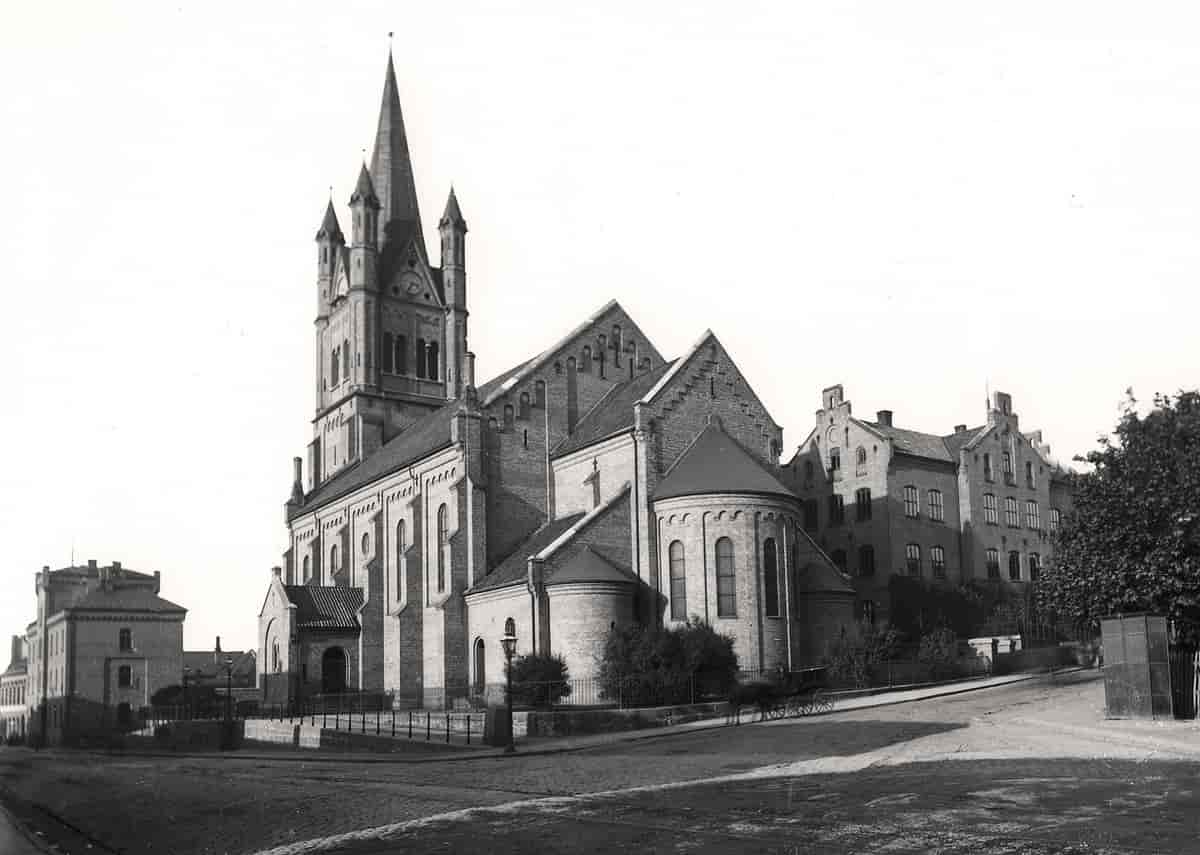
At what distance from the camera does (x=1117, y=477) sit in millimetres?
31469

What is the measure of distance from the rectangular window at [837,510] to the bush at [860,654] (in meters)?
25.0

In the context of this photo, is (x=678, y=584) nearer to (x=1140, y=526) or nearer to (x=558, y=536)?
(x=558, y=536)

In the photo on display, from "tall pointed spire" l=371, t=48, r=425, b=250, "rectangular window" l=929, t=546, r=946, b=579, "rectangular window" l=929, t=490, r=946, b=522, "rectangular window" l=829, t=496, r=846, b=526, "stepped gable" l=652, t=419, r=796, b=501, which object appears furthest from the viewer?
"tall pointed spire" l=371, t=48, r=425, b=250

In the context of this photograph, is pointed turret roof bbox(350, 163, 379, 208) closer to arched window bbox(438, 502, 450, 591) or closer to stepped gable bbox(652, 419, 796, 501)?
arched window bbox(438, 502, 450, 591)

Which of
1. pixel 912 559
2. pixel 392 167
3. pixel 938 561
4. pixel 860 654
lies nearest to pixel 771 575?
pixel 860 654

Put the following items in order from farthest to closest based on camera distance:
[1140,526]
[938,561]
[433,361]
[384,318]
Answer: [433,361], [384,318], [938,561], [1140,526]

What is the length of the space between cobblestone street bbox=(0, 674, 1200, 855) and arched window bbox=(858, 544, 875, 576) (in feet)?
112

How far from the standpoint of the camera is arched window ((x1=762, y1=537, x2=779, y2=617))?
42.5 metres

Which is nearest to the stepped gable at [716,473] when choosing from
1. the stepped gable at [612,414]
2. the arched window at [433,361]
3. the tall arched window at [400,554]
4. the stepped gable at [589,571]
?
the stepped gable at [612,414]

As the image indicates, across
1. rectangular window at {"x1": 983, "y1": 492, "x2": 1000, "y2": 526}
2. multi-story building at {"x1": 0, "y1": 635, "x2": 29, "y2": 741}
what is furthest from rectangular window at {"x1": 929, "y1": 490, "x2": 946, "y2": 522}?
multi-story building at {"x1": 0, "y1": 635, "x2": 29, "y2": 741}

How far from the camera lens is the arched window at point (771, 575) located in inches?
1673

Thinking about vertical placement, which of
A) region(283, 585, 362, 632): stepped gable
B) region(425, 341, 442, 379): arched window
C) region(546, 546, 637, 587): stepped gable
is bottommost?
region(283, 585, 362, 632): stepped gable

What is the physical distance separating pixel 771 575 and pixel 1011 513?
31.6 meters

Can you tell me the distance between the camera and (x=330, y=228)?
76375mm
